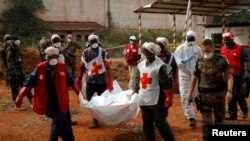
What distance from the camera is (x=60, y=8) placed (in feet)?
124

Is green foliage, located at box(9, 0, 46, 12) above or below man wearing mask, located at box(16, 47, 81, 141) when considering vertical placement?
above

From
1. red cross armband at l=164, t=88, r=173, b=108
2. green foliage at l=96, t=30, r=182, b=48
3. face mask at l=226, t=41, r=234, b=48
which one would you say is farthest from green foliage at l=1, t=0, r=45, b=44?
red cross armband at l=164, t=88, r=173, b=108

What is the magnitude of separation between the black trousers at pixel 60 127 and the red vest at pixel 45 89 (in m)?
0.11

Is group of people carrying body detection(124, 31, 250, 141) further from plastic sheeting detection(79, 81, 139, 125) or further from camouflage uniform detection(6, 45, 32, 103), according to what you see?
camouflage uniform detection(6, 45, 32, 103)

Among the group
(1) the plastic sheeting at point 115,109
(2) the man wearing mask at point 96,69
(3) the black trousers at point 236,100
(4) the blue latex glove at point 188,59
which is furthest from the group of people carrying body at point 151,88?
(3) the black trousers at point 236,100

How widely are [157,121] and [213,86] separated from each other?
96 centimetres

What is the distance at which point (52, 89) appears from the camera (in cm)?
598

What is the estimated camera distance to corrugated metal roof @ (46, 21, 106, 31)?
1410 inches

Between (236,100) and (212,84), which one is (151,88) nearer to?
(212,84)

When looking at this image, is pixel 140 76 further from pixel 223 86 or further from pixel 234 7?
pixel 234 7

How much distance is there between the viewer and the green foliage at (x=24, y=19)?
3384 cm

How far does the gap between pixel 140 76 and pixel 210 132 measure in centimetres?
174

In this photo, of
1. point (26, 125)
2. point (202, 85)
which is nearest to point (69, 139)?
point (202, 85)

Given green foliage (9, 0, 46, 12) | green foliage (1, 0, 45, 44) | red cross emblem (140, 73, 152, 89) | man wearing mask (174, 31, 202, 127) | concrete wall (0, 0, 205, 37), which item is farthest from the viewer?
concrete wall (0, 0, 205, 37)
